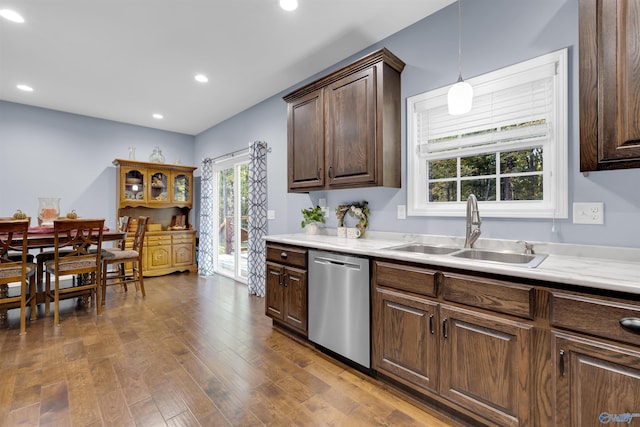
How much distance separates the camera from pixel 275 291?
2.85 m

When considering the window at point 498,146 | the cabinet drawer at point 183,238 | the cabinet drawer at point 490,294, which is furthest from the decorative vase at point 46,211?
the cabinet drawer at point 490,294

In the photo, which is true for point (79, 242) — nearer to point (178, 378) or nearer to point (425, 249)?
point (178, 378)

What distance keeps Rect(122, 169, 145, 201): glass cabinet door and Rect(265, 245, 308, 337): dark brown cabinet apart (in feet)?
11.7

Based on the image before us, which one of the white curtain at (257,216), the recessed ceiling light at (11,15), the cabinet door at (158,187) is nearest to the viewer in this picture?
the recessed ceiling light at (11,15)

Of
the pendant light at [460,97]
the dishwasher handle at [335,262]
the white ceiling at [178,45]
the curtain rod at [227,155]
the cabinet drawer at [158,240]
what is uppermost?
the white ceiling at [178,45]

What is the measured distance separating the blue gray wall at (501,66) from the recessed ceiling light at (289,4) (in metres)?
0.90

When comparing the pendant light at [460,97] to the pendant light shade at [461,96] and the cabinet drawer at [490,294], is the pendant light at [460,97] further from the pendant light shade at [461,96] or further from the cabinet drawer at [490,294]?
the cabinet drawer at [490,294]

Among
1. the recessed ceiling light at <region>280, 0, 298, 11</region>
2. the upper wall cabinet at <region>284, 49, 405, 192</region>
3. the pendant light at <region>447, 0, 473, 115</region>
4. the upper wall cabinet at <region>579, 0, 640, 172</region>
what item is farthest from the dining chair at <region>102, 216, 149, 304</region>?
the upper wall cabinet at <region>579, 0, 640, 172</region>

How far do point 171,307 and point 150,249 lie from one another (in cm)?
197

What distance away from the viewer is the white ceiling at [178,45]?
2.33 m

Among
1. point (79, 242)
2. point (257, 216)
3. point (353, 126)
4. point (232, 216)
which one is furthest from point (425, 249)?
point (232, 216)

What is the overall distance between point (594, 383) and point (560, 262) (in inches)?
22.7

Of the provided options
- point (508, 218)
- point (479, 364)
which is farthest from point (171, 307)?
point (508, 218)

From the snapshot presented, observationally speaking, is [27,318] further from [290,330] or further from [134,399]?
[290,330]
